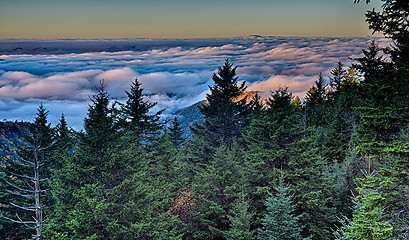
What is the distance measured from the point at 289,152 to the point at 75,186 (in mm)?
12194

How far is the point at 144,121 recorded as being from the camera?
24.1 metres

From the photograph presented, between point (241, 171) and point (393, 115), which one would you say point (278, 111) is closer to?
point (241, 171)

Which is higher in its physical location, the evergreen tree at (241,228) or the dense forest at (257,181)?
the dense forest at (257,181)

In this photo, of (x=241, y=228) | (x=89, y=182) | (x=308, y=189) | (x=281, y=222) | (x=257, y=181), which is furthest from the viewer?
(x=257, y=181)

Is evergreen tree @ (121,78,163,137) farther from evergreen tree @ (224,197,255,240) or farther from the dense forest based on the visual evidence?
evergreen tree @ (224,197,255,240)

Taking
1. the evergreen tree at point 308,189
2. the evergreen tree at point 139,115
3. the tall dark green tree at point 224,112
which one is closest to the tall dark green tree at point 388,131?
the evergreen tree at point 308,189

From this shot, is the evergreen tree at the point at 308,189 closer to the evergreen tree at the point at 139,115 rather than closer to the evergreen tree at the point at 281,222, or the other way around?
the evergreen tree at the point at 281,222

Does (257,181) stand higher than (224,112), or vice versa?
(224,112)

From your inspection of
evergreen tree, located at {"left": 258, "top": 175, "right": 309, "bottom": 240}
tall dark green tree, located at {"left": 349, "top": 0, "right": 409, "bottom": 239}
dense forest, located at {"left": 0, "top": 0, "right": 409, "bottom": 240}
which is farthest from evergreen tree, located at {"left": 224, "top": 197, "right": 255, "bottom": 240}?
tall dark green tree, located at {"left": 349, "top": 0, "right": 409, "bottom": 239}

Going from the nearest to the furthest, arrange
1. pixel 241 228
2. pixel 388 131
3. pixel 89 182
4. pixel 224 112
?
pixel 388 131
pixel 89 182
pixel 241 228
pixel 224 112

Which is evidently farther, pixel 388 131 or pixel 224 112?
pixel 224 112

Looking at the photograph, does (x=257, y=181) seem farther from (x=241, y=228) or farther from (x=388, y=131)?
(x=388, y=131)

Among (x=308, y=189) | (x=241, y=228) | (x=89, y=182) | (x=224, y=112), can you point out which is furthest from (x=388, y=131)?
(x=224, y=112)

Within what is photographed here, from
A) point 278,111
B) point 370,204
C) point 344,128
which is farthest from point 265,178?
point 344,128
